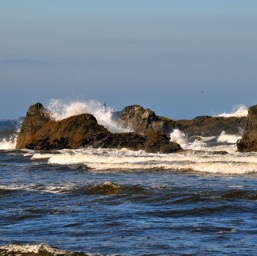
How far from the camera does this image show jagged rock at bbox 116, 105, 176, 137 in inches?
2344

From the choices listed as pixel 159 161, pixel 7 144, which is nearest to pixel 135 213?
pixel 159 161

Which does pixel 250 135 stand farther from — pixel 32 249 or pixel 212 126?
pixel 212 126

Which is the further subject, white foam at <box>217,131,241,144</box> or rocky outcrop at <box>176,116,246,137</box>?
rocky outcrop at <box>176,116,246,137</box>

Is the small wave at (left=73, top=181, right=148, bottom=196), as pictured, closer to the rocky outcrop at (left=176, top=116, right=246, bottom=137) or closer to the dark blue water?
the dark blue water

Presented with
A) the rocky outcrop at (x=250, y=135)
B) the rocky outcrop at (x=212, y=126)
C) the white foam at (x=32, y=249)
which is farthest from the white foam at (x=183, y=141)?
the white foam at (x=32, y=249)

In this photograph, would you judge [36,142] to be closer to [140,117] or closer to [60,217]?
[140,117]

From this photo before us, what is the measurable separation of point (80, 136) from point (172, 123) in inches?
832

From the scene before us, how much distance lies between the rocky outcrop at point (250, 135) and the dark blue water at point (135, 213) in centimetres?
771

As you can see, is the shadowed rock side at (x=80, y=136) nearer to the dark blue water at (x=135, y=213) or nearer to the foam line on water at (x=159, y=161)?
the foam line on water at (x=159, y=161)

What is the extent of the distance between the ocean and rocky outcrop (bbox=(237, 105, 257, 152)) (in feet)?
4.98

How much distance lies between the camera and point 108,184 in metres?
25.3

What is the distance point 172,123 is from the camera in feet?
211

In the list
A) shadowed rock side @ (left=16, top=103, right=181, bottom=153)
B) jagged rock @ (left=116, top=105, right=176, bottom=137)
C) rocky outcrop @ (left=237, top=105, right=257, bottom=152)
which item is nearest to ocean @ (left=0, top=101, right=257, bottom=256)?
rocky outcrop @ (left=237, top=105, right=257, bottom=152)

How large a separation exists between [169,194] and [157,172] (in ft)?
26.5
